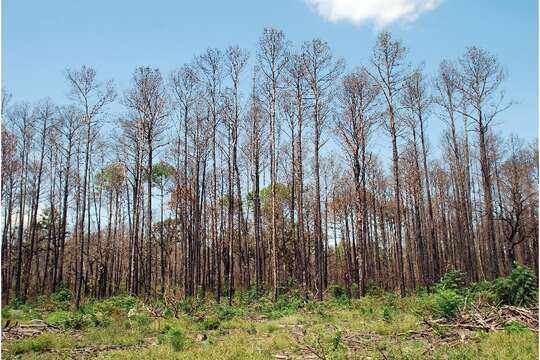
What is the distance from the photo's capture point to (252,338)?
914 cm

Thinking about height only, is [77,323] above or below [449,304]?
below

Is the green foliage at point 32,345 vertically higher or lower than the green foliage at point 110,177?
lower

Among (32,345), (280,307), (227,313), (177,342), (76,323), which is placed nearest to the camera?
(177,342)

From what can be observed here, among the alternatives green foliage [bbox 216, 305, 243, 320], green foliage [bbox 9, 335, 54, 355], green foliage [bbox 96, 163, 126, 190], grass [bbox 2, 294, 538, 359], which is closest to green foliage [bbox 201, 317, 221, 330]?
grass [bbox 2, 294, 538, 359]

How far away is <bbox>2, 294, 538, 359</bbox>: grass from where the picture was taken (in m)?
7.02

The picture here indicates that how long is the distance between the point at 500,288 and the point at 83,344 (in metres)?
10.3

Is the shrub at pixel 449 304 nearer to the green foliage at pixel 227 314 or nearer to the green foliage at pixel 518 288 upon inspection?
the green foliage at pixel 518 288

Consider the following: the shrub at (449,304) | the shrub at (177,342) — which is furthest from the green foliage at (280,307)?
the shrub at (177,342)

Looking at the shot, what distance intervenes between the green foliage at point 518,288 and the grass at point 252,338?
1867 mm

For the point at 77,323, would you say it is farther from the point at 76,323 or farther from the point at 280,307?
the point at 280,307

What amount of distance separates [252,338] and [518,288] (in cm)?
695

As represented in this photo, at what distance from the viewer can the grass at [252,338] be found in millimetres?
7016

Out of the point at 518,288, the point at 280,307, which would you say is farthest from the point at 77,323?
the point at 518,288

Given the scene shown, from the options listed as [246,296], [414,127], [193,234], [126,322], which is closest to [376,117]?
[414,127]
